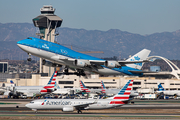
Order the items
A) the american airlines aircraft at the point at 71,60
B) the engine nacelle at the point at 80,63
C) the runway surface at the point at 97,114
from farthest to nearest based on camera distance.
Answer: the engine nacelle at the point at 80,63 → the american airlines aircraft at the point at 71,60 → the runway surface at the point at 97,114

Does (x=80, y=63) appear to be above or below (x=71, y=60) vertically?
below

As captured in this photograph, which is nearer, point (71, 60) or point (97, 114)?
point (97, 114)

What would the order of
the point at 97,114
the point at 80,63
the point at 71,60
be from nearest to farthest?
the point at 97,114, the point at 71,60, the point at 80,63

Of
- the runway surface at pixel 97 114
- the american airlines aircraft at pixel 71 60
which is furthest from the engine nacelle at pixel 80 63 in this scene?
the runway surface at pixel 97 114

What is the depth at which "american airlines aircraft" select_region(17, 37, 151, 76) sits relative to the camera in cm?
6378

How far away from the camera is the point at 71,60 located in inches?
2611

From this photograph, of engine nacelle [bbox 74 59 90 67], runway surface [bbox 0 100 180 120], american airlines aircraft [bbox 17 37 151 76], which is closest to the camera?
runway surface [bbox 0 100 180 120]

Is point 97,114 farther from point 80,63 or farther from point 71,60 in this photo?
point 71,60

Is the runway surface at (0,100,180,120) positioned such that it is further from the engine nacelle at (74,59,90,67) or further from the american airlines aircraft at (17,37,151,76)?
the engine nacelle at (74,59,90,67)

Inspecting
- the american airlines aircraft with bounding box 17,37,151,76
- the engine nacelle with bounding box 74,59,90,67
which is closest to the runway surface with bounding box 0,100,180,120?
the american airlines aircraft with bounding box 17,37,151,76

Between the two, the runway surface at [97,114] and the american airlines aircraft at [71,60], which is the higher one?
the american airlines aircraft at [71,60]

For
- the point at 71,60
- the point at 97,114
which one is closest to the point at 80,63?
the point at 71,60

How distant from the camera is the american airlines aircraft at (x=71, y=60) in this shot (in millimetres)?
63781

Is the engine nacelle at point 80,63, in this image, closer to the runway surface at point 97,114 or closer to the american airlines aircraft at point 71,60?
the american airlines aircraft at point 71,60
